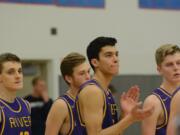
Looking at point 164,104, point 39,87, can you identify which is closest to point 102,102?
point 164,104

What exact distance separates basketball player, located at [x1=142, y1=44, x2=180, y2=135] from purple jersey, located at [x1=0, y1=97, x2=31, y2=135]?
1.01 metres

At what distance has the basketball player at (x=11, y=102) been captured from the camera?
13.9 feet

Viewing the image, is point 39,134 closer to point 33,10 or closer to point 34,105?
point 34,105

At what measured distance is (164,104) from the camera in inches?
169

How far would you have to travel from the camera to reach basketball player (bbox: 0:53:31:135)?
423cm

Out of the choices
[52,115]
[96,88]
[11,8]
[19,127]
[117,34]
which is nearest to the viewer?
[96,88]

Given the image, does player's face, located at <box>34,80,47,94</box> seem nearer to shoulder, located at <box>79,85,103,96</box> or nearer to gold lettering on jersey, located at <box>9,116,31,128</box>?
gold lettering on jersey, located at <box>9,116,31,128</box>

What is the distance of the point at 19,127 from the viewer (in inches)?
167

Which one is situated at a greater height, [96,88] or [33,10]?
[33,10]

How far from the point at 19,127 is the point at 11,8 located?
4.75m

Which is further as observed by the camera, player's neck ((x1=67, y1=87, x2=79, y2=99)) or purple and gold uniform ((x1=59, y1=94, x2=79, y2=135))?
player's neck ((x1=67, y1=87, x2=79, y2=99))

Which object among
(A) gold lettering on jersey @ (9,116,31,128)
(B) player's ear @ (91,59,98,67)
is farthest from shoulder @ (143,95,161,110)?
(A) gold lettering on jersey @ (9,116,31,128)

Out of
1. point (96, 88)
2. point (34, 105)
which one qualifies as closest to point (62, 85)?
point (34, 105)

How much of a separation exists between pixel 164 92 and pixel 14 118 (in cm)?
130
